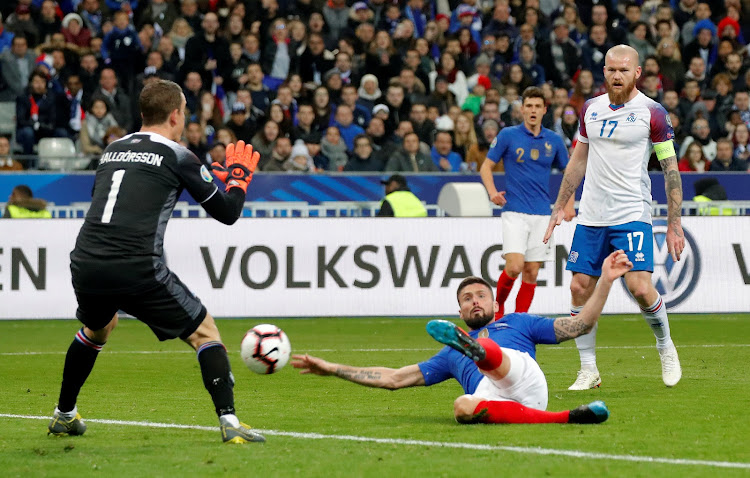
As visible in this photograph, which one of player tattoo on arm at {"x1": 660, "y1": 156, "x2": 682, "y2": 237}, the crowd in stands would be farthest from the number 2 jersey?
the crowd in stands

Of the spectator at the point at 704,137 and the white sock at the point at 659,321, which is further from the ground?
the white sock at the point at 659,321

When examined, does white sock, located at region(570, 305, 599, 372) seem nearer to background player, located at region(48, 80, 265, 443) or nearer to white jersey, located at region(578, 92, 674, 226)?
white jersey, located at region(578, 92, 674, 226)

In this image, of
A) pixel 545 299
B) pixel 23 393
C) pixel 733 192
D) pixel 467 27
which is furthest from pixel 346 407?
pixel 467 27

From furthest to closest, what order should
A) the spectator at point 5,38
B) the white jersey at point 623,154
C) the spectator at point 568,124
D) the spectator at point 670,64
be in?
1. the spectator at point 670,64
2. the spectator at point 568,124
3. the spectator at point 5,38
4. the white jersey at point 623,154

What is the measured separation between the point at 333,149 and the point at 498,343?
12977mm

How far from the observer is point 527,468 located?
5.94 meters

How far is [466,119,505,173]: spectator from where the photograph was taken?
20359 mm

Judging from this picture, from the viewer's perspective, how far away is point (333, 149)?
20406 mm

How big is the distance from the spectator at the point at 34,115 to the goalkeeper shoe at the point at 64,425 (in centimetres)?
1326

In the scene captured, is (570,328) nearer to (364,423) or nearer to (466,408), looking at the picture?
(466,408)

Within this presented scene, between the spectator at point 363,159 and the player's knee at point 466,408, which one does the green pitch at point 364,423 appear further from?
the spectator at point 363,159

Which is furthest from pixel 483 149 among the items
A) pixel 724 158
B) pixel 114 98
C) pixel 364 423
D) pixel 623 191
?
pixel 364 423

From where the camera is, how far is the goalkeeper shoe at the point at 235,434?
680 cm

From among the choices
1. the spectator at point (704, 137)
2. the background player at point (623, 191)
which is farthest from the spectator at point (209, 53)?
the background player at point (623, 191)
